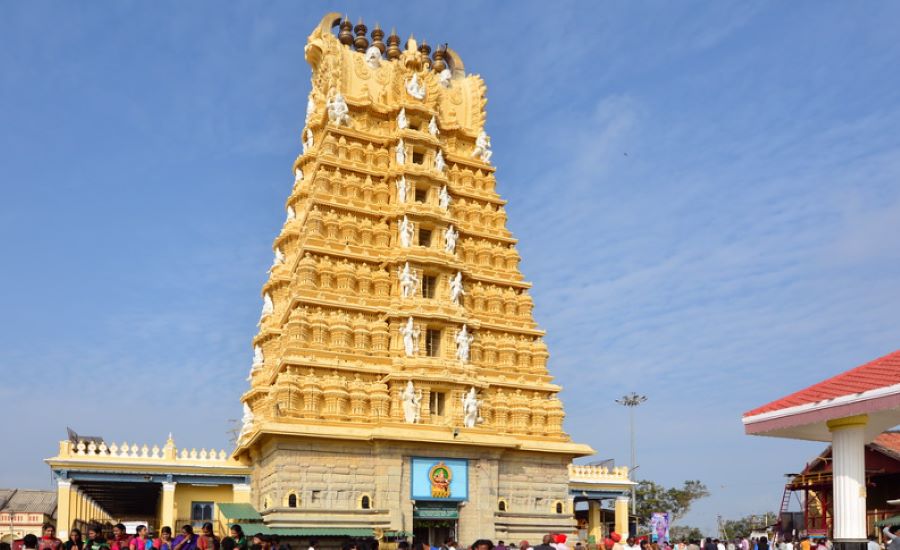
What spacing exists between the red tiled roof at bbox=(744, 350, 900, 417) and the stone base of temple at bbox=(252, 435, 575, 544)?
19.4 meters

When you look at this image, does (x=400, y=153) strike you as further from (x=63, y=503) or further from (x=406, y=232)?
(x=63, y=503)

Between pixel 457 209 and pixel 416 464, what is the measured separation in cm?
1281

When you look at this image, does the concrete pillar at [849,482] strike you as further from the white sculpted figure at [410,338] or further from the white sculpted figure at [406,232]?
the white sculpted figure at [406,232]

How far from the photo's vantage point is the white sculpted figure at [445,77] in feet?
→ 147

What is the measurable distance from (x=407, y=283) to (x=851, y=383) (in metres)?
23.8

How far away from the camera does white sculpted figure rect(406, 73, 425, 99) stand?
4091cm

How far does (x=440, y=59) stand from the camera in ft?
151

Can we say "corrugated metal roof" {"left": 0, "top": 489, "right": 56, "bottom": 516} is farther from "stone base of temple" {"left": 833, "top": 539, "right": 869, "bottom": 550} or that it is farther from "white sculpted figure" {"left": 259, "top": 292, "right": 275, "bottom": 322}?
"stone base of temple" {"left": 833, "top": 539, "right": 869, "bottom": 550}

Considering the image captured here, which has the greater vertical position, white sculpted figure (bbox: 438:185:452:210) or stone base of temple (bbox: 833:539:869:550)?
white sculpted figure (bbox: 438:185:452:210)

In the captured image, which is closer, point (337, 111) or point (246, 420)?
point (337, 111)

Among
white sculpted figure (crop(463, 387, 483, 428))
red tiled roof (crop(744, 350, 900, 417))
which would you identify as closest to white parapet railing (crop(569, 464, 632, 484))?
white sculpted figure (crop(463, 387, 483, 428))

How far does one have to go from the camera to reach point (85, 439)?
125ft

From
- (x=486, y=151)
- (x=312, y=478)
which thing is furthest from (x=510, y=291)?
(x=312, y=478)

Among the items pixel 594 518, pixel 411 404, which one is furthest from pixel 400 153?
pixel 594 518
